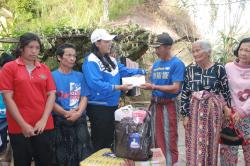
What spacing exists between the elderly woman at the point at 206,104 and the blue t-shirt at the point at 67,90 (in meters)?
1.34

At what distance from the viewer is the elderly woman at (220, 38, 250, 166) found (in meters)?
3.86

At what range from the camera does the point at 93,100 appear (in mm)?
4195

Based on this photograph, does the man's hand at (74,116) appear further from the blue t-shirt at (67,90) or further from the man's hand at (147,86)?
the man's hand at (147,86)

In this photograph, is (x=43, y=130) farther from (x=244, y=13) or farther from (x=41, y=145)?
(x=244, y=13)

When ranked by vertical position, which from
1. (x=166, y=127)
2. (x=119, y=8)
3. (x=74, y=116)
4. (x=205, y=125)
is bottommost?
(x=166, y=127)

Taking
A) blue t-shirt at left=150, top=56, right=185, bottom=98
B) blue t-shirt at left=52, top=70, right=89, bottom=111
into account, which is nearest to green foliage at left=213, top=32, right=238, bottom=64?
blue t-shirt at left=150, top=56, right=185, bottom=98

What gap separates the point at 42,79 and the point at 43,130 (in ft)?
1.78

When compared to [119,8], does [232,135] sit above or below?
below

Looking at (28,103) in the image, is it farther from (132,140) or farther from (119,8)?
(119,8)

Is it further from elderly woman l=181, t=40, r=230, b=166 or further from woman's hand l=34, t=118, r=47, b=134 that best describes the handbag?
woman's hand l=34, t=118, r=47, b=134

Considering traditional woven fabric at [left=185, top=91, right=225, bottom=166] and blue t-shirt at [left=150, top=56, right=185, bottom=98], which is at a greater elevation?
blue t-shirt at [left=150, top=56, right=185, bottom=98]

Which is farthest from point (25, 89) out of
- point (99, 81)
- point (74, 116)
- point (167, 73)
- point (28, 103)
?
point (167, 73)

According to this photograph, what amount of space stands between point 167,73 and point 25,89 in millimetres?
1820

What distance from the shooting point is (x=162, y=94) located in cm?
454
